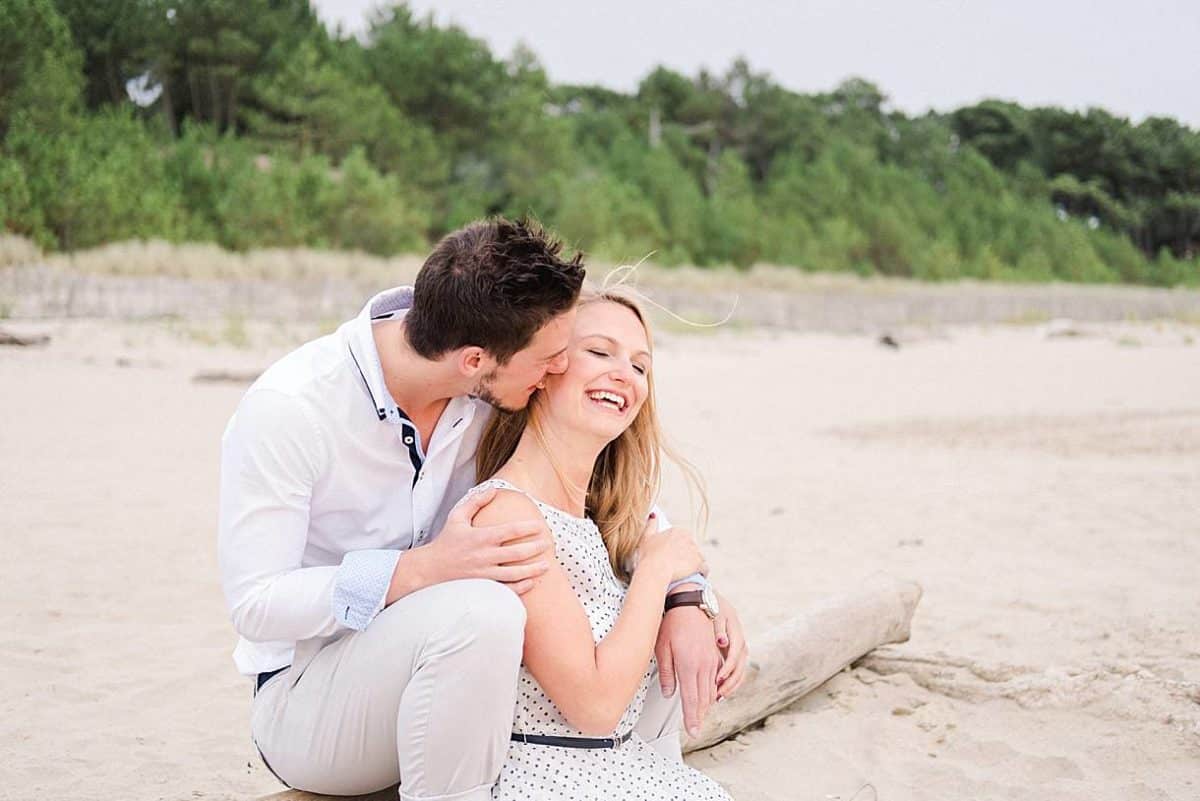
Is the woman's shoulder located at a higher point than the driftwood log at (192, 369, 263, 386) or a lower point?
higher

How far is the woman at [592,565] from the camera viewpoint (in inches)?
97.3

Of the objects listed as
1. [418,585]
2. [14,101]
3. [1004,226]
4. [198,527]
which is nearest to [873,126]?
[1004,226]

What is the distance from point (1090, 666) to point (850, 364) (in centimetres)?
1353

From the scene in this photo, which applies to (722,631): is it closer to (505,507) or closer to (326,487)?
(505,507)

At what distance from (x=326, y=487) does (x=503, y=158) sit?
3084 centimetres

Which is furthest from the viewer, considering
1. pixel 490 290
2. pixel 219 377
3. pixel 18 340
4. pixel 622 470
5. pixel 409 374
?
pixel 18 340

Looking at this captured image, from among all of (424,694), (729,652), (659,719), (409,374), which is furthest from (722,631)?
(409,374)

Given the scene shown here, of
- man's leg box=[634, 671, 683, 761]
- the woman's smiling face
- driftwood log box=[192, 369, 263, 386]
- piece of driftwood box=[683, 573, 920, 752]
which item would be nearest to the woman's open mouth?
the woman's smiling face

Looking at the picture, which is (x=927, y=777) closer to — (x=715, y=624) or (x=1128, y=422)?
(x=715, y=624)

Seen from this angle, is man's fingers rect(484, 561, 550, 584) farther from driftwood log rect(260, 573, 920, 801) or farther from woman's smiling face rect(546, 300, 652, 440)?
driftwood log rect(260, 573, 920, 801)

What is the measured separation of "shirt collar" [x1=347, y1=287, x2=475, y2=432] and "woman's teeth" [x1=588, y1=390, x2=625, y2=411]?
298 mm

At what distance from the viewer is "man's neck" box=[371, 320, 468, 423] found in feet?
8.58

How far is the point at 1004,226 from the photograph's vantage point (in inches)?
1646

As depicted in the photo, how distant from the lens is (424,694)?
230 cm
